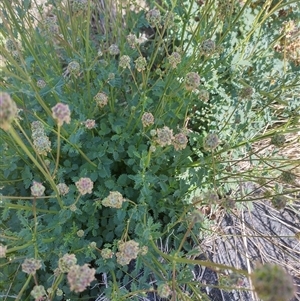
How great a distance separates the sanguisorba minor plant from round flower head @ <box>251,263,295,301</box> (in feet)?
0.93

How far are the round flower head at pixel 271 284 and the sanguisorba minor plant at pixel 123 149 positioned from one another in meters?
0.28

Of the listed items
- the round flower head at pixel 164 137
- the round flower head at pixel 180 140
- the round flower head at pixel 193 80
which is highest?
the round flower head at pixel 193 80

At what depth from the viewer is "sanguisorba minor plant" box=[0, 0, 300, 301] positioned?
142cm

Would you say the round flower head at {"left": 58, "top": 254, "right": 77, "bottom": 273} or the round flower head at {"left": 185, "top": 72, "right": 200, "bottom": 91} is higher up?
the round flower head at {"left": 185, "top": 72, "right": 200, "bottom": 91}

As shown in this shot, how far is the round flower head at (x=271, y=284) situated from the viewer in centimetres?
84

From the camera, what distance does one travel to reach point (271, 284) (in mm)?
849

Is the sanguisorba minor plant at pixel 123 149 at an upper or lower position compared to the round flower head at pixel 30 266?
upper

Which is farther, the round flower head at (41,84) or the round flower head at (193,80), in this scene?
the round flower head at (41,84)

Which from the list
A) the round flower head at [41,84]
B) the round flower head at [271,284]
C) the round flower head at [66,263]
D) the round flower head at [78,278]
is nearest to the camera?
the round flower head at [271,284]

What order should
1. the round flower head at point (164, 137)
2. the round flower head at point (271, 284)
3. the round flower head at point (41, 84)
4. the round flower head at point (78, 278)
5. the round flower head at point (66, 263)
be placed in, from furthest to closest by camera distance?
the round flower head at point (41, 84)
the round flower head at point (164, 137)
the round flower head at point (66, 263)
the round flower head at point (78, 278)
the round flower head at point (271, 284)

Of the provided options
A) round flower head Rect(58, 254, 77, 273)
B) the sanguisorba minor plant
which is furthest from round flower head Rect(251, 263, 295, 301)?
round flower head Rect(58, 254, 77, 273)

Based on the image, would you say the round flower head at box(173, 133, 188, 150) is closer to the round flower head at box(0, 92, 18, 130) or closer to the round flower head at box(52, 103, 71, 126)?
the round flower head at box(52, 103, 71, 126)

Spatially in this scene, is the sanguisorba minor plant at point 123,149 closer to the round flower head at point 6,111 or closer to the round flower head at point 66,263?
the round flower head at point 66,263

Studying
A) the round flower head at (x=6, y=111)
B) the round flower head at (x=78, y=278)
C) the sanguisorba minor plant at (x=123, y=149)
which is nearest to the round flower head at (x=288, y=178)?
the sanguisorba minor plant at (x=123, y=149)
